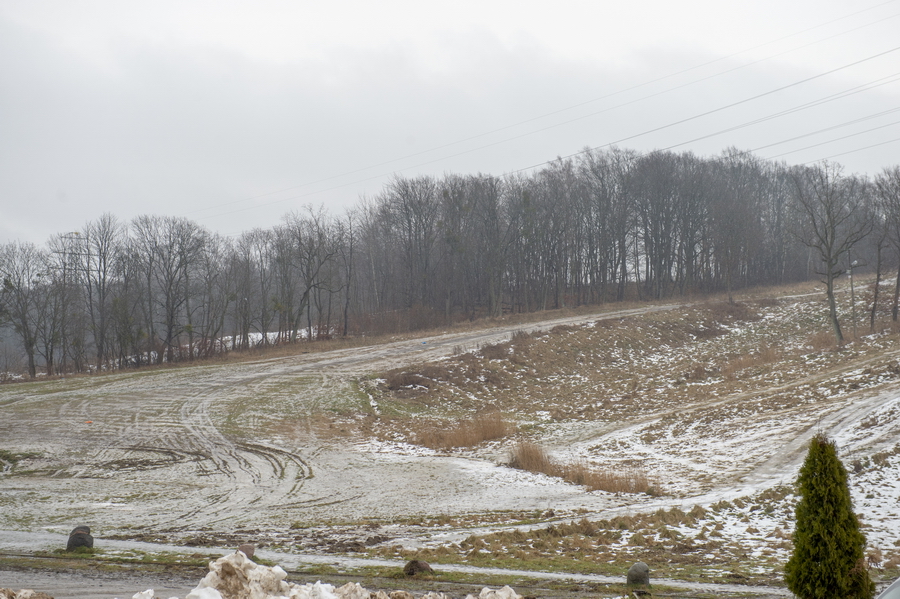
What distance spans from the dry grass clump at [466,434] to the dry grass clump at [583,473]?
9.09 feet

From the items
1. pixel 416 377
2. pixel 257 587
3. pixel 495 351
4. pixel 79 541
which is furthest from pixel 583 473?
pixel 495 351

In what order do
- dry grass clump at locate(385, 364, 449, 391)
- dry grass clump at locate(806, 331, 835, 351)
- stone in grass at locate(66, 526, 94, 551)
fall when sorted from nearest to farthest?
stone in grass at locate(66, 526, 94, 551) → dry grass clump at locate(385, 364, 449, 391) → dry grass clump at locate(806, 331, 835, 351)

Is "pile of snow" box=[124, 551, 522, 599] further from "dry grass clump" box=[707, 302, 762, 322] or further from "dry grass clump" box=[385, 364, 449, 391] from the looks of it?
"dry grass clump" box=[707, 302, 762, 322]

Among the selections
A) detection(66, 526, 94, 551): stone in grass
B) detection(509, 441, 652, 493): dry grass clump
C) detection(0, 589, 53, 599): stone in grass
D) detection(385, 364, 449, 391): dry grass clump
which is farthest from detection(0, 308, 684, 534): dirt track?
detection(0, 589, 53, 599): stone in grass

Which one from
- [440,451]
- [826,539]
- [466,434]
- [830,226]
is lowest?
[440,451]

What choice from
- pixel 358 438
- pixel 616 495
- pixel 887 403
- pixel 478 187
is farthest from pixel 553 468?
pixel 478 187

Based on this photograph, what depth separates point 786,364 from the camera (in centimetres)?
2750

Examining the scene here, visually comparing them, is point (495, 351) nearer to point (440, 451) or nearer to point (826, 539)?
point (440, 451)

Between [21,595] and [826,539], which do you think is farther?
[21,595]

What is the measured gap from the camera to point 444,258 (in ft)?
201

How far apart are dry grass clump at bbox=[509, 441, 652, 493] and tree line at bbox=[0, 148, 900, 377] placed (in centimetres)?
3513

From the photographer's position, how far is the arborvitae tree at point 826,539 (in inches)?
180

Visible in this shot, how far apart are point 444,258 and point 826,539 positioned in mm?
56899

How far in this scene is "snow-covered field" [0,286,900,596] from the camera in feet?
35.6
